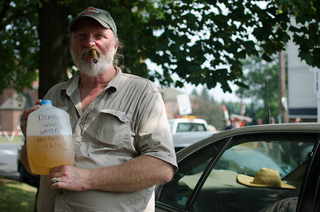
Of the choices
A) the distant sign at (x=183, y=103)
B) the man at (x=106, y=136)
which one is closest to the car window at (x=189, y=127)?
the distant sign at (x=183, y=103)

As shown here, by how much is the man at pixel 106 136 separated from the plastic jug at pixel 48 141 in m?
0.05

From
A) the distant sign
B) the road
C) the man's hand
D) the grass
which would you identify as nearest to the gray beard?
the man's hand

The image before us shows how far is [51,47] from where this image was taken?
164 inches

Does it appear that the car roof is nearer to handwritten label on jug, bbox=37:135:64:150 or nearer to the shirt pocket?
the shirt pocket

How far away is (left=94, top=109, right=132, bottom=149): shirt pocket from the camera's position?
145cm

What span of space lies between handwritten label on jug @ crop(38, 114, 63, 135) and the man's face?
35 centimetres

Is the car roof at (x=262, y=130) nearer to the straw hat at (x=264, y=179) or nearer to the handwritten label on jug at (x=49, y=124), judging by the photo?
the straw hat at (x=264, y=179)

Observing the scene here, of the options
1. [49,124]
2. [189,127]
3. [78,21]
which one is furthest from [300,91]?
[49,124]

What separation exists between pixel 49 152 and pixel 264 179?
1375 mm

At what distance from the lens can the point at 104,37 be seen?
1634 millimetres

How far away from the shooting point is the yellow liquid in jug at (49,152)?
4.40 ft

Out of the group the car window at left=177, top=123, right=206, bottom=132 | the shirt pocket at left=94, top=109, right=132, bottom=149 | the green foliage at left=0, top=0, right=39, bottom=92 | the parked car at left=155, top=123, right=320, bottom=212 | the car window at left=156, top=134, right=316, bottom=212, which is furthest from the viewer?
the car window at left=177, top=123, right=206, bottom=132

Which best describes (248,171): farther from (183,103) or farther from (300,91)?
(300,91)

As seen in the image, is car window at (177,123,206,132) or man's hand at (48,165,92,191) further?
car window at (177,123,206,132)
